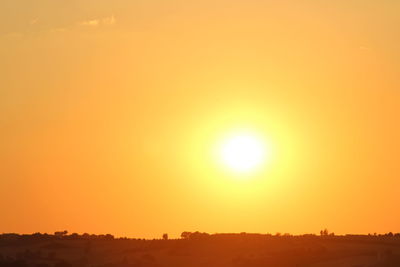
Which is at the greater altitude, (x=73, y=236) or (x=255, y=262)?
Answer: (x=73, y=236)

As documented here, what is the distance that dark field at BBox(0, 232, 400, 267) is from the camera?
109000 mm

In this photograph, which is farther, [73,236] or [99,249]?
[73,236]

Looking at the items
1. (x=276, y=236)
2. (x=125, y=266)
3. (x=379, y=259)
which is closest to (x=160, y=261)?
(x=125, y=266)

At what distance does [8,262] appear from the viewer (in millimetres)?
116500

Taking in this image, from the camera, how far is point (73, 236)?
428ft

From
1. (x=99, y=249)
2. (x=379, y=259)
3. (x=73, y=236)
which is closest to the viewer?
(x=379, y=259)

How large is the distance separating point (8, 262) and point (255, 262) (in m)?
24.4

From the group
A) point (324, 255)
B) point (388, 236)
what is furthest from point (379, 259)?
point (388, 236)

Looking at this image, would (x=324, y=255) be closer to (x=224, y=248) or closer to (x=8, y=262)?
(x=224, y=248)

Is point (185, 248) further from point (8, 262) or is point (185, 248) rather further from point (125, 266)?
point (8, 262)

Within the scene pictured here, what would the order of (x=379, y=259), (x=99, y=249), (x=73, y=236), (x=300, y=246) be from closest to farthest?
1. (x=379, y=259)
2. (x=300, y=246)
3. (x=99, y=249)
4. (x=73, y=236)

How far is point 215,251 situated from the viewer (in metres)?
116

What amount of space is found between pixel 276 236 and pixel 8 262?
26.0m

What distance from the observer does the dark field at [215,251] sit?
109000mm
